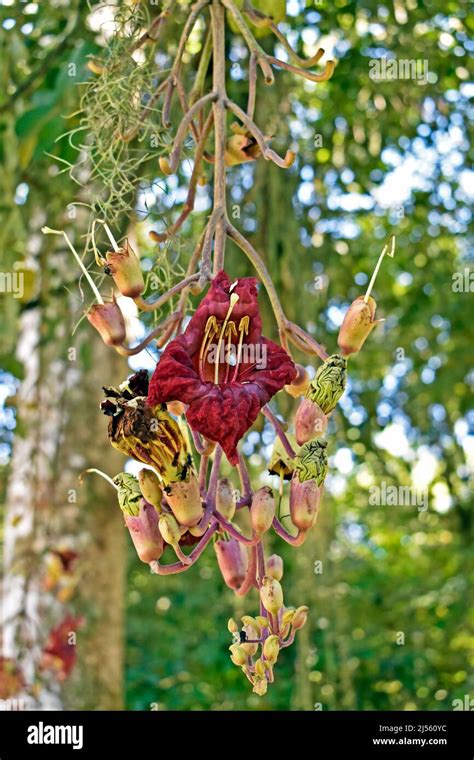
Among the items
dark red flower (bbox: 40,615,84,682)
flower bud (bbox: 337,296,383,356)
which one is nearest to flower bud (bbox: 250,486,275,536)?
flower bud (bbox: 337,296,383,356)

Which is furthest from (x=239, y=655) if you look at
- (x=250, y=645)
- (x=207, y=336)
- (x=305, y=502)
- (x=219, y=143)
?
(x=219, y=143)

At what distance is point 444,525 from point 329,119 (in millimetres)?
1798

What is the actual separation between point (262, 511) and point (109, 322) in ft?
0.54

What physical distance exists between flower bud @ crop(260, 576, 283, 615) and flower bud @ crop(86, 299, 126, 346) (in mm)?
190

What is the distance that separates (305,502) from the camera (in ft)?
2.35

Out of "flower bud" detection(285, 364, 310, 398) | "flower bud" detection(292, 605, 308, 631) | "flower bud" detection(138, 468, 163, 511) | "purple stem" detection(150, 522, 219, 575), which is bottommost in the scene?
"flower bud" detection(292, 605, 308, 631)

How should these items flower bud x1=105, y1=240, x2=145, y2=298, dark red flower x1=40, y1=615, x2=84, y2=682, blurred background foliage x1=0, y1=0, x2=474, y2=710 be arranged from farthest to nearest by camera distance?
dark red flower x1=40, y1=615, x2=84, y2=682 < blurred background foliage x1=0, y1=0, x2=474, y2=710 < flower bud x1=105, y1=240, x2=145, y2=298

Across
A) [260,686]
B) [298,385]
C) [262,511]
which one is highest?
[298,385]

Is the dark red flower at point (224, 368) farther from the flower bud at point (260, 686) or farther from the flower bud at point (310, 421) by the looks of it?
the flower bud at point (260, 686)

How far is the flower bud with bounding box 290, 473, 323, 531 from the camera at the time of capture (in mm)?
715

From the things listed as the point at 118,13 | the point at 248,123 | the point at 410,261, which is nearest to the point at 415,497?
the point at 410,261

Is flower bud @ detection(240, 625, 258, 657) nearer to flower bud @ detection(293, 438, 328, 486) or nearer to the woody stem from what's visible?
flower bud @ detection(293, 438, 328, 486)

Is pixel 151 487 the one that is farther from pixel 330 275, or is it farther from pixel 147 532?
pixel 330 275
